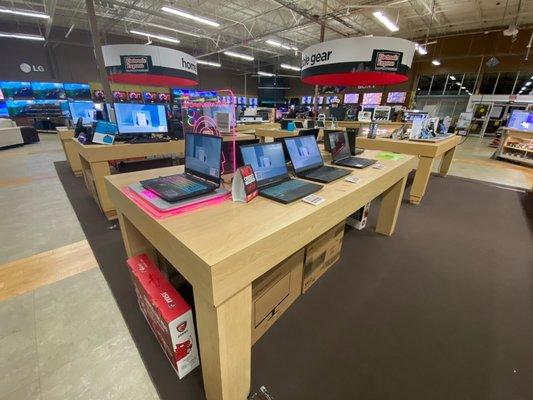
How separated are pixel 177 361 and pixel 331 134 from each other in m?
1.86

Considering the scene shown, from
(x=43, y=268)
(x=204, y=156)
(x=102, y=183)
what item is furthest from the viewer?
(x=102, y=183)

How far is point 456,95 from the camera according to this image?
12211 mm

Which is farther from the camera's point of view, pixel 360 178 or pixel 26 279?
pixel 26 279

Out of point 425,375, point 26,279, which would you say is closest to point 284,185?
point 425,375

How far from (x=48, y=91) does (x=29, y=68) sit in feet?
3.28

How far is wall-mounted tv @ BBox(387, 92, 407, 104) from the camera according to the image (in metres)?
12.7

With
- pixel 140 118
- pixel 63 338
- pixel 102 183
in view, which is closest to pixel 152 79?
pixel 140 118

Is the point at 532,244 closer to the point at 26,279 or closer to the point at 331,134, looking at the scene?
the point at 331,134

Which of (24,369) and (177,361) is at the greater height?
(177,361)

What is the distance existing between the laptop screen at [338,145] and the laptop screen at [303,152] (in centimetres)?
28

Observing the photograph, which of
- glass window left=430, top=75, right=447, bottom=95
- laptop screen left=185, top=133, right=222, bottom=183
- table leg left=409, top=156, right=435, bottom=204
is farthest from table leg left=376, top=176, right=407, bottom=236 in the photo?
glass window left=430, top=75, right=447, bottom=95

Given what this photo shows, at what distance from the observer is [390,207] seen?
247 centimetres

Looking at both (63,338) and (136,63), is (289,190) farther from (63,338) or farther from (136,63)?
(136,63)

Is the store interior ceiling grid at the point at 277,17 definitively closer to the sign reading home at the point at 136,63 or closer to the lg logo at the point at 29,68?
the lg logo at the point at 29,68
